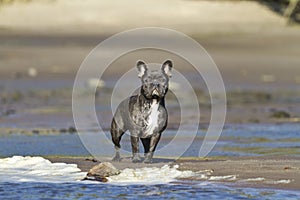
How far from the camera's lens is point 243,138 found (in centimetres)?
1195

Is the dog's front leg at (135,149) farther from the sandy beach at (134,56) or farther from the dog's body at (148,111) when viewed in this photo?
the sandy beach at (134,56)

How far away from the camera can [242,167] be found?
8.82 m

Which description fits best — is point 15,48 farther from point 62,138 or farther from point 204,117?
point 62,138

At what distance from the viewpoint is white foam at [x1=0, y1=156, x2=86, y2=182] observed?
27.8 feet

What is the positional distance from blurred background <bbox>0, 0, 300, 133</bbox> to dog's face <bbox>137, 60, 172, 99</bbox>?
7.82 meters

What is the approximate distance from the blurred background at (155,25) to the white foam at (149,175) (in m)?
8.10

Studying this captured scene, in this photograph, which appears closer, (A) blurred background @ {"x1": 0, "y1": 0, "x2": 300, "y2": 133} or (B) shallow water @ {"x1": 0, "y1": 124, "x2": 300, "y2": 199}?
(B) shallow water @ {"x1": 0, "y1": 124, "x2": 300, "y2": 199}

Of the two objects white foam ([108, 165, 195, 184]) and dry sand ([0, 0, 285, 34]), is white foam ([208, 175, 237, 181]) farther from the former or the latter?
dry sand ([0, 0, 285, 34])

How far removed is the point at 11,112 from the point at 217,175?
257 inches

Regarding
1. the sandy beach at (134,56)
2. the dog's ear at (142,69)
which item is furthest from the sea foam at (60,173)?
the sandy beach at (134,56)

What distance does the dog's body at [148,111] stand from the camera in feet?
28.9

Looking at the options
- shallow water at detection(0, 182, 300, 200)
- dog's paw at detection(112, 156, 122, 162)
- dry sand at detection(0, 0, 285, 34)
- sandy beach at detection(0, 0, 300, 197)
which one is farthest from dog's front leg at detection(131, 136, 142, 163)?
dry sand at detection(0, 0, 285, 34)

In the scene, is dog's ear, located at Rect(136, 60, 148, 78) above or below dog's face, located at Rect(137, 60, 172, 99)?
above

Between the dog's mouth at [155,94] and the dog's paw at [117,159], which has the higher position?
the dog's mouth at [155,94]
